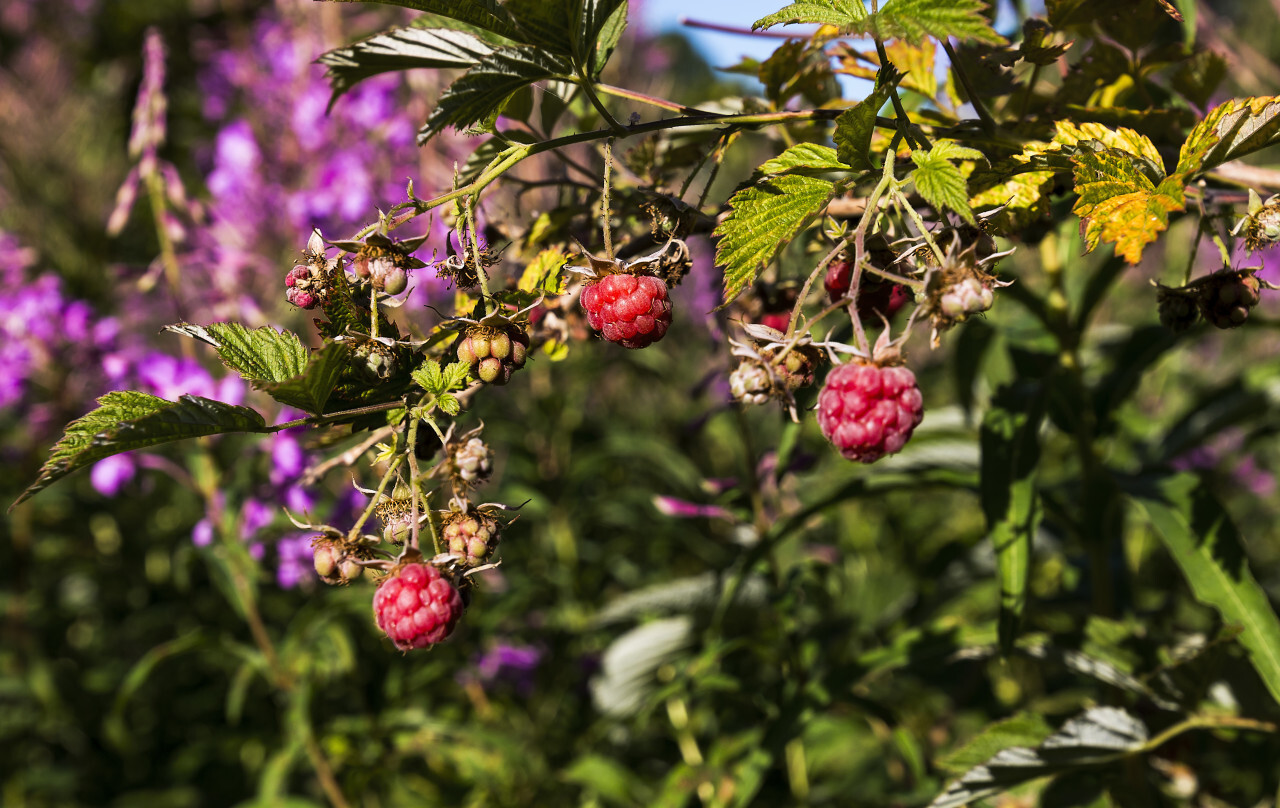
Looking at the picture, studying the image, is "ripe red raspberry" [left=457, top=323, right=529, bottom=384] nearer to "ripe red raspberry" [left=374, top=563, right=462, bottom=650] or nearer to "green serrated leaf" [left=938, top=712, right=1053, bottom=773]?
"ripe red raspberry" [left=374, top=563, right=462, bottom=650]

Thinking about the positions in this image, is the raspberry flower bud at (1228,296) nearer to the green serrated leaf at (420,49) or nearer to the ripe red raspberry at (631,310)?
the ripe red raspberry at (631,310)

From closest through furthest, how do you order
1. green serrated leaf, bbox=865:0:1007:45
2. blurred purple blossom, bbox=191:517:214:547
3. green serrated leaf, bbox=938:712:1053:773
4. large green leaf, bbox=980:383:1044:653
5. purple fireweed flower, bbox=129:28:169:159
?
green serrated leaf, bbox=865:0:1007:45 → large green leaf, bbox=980:383:1044:653 → green serrated leaf, bbox=938:712:1053:773 → blurred purple blossom, bbox=191:517:214:547 → purple fireweed flower, bbox=129:28:169:159

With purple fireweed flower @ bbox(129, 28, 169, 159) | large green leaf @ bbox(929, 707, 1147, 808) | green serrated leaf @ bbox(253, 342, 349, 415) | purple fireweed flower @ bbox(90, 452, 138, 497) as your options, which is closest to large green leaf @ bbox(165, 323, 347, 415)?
green serrated leaf @ bbox(253, 342, 349, 415)

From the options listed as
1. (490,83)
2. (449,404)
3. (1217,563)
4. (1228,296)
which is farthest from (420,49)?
(1217,563)

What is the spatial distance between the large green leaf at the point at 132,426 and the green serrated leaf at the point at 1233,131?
734 mm

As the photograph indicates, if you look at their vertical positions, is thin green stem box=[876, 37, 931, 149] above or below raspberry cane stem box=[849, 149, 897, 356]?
above

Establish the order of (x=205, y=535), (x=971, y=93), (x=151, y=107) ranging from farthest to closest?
(x=151, y=107)
(x=205, y=535)
(x=971, y=93)

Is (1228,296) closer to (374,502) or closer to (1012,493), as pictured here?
(1012,493)

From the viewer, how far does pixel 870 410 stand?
1.88 ft

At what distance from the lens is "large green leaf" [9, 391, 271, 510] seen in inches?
22.2

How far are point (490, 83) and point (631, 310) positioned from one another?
0.70 feet

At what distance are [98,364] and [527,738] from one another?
171cm

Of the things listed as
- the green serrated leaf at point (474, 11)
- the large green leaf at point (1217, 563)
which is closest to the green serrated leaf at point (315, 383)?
the green serrated leaf at point (474, 11)

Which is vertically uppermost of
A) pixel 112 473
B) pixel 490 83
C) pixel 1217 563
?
pixel 490 83
